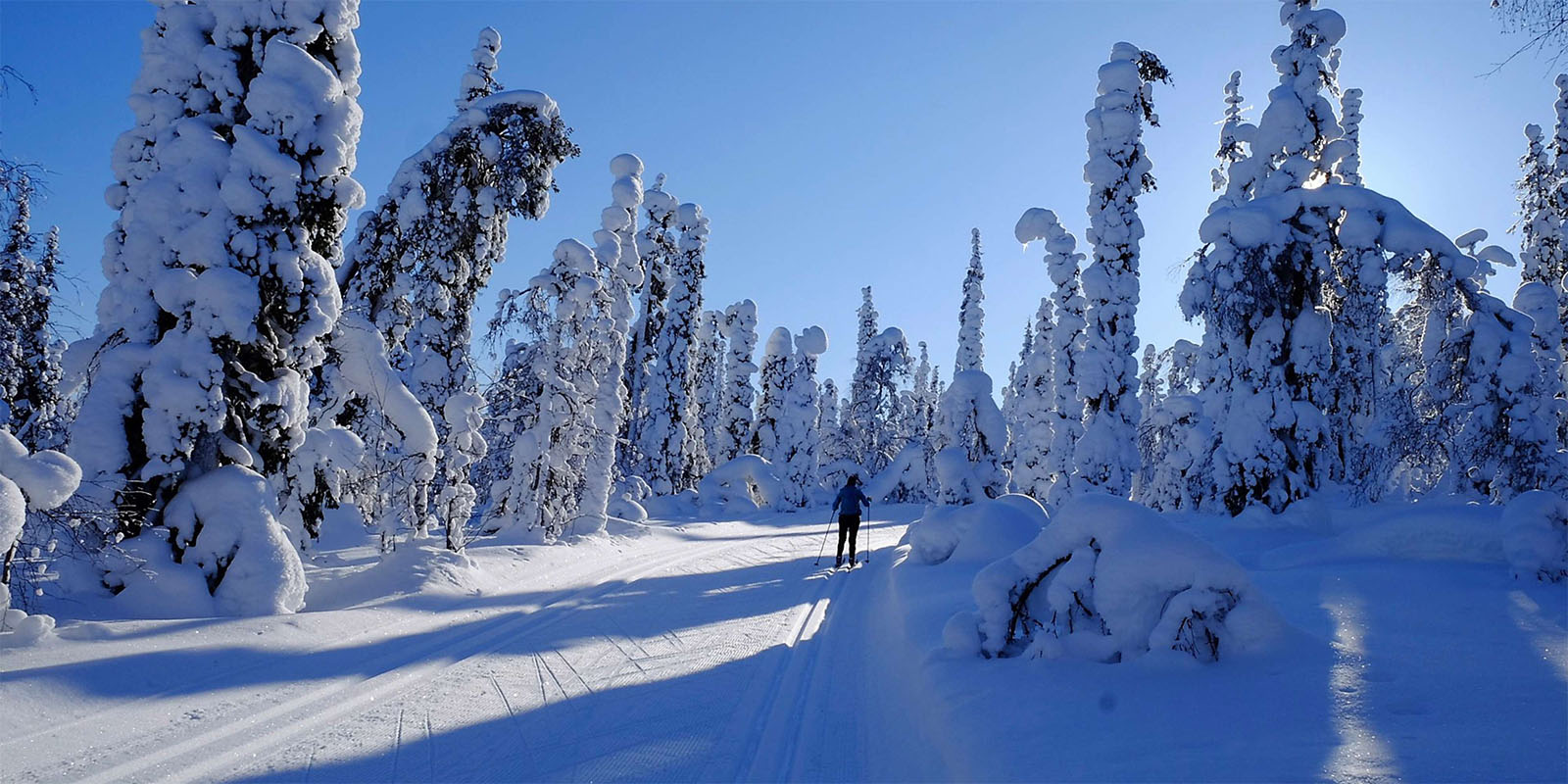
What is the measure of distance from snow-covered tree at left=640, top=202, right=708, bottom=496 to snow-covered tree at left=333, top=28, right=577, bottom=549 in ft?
55.7

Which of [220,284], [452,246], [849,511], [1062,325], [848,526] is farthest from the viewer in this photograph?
[1062,325]

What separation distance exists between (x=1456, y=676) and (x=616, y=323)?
19.6m

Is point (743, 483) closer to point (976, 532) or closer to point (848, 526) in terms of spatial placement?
point (848, 526)

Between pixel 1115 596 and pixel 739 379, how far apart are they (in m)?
39.8

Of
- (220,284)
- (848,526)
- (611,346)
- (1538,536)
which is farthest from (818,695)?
(611,346)

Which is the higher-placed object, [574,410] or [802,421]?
[802,421]

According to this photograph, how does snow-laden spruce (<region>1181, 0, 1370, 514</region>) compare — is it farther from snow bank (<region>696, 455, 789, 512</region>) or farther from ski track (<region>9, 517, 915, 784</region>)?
snow bank (<region>696, 455, 789, 512</region>)

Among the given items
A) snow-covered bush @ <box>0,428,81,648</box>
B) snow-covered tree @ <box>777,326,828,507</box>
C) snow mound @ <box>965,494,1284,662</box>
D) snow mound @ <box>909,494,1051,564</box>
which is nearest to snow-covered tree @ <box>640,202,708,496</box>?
snow-covered tree @ <box>777,326,828,507</box>

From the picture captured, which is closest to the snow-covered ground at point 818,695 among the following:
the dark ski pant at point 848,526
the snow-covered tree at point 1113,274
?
the dark ski pant at point 848,526

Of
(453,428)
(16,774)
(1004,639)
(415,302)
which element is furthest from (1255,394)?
(415,302)

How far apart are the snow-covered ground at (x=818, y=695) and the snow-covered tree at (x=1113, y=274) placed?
11100 mm

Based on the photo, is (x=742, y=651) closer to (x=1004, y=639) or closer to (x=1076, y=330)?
(x=1004, y=639)

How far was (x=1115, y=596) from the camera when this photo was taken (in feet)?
18.0

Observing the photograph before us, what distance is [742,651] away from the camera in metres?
7.93
